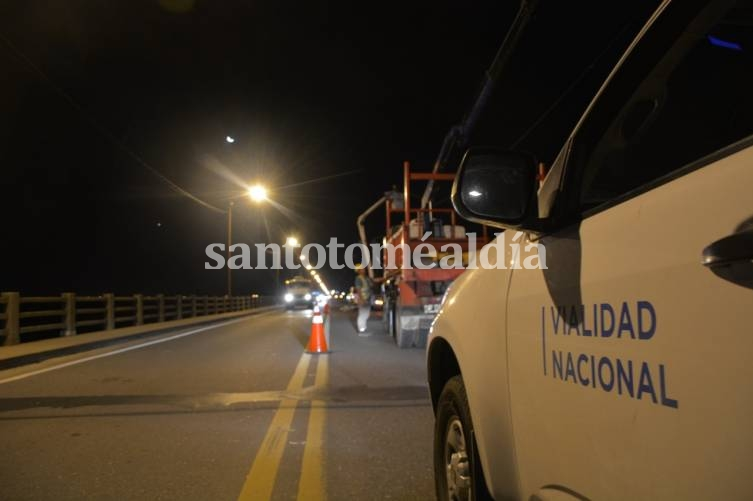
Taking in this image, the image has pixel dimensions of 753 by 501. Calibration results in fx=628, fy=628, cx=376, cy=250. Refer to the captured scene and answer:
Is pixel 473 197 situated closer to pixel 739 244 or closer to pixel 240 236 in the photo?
pixel 739 244

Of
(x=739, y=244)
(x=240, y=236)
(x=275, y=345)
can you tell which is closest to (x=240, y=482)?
(x=739, y=244)

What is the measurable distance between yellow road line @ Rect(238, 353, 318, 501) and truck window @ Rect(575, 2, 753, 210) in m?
2.90

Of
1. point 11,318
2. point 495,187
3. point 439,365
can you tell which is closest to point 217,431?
point 439,365

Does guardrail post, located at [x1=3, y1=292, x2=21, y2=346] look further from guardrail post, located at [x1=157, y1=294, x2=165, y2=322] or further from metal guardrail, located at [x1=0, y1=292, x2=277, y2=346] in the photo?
guardrail post, located at [x1=157, y1=294, x2=165, y2=322]

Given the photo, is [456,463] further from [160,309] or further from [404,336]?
[160,309]

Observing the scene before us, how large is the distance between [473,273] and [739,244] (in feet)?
6.22

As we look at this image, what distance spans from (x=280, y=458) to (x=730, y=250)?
4158 mm

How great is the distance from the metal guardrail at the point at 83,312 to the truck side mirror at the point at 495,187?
13404 mm

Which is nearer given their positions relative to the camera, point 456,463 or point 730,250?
point 730,250

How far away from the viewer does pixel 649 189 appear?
5.90ft

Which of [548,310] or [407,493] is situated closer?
[548,310]

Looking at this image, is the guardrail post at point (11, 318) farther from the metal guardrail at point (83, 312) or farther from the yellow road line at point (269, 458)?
the yellow road line at point (269, 458)

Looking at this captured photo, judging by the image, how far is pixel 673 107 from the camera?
226 centimetres

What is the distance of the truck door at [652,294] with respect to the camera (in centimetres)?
136
